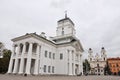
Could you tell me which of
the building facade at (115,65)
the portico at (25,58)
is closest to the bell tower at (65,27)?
the portico at (25,58)

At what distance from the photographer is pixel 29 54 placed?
26.1m

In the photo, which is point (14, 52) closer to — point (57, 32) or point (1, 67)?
point (1, 67)

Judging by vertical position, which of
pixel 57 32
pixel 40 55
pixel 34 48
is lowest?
pixel 40 55

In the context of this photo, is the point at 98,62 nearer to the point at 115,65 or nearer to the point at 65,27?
the point at 115,65

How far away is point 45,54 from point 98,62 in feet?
251

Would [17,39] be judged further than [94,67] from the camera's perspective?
No

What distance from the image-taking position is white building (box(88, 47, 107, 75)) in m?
93.8

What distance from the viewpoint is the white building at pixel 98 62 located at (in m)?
93.8

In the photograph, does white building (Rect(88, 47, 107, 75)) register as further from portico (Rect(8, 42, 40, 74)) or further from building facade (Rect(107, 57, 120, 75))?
portico (Rect(8, 42, 40, 74))

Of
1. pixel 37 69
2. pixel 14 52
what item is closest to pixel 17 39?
pixel 14 52

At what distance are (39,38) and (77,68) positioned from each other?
1855 cm

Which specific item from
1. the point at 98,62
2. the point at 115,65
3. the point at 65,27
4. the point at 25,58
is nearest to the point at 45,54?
the point at 25,58

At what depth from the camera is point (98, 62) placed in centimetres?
9744

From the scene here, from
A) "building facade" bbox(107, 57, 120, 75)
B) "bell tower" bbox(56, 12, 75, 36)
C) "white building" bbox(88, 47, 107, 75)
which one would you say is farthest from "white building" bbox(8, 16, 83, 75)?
"white building" bbox(88, 47, 107, 75)
